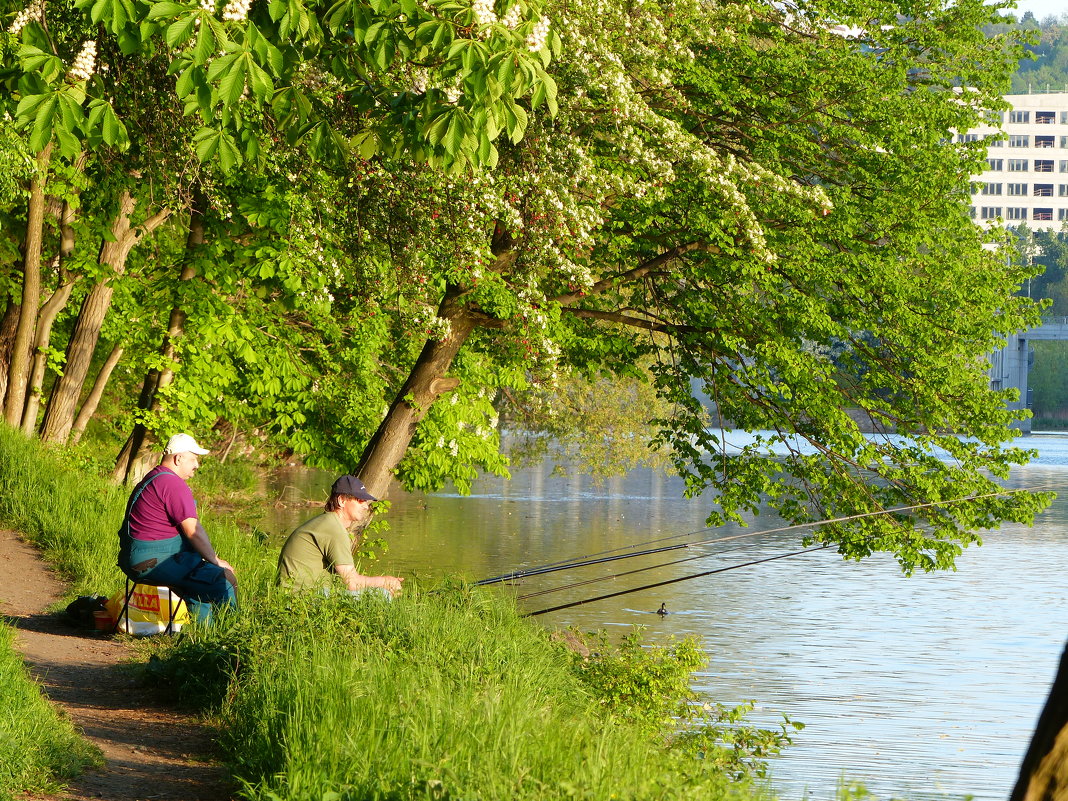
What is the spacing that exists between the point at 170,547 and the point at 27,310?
32.1ft

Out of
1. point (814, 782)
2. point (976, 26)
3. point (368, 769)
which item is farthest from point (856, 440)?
point (368, 769)

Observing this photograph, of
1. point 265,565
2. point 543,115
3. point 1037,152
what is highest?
point 1037,152

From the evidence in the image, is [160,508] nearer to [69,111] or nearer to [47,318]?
[69,111]

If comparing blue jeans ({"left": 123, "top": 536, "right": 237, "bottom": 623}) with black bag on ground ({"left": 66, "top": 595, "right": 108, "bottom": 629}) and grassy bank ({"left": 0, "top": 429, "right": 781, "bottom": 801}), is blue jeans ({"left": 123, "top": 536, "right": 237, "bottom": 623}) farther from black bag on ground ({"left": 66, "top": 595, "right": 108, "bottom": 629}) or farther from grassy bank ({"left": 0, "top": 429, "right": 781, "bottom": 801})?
black bag on ground ({"left": 66, "top": 595, "right": 108, "bottom": 629})

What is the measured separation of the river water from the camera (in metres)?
12.4

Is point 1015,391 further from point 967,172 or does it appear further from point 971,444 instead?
point 967,172

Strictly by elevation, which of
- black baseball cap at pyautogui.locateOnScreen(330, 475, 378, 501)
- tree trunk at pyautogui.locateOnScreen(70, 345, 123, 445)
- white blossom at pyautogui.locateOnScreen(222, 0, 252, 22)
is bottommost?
black baseball cap at pyautogui.locateOnScreen(330, 475, 378, 501)

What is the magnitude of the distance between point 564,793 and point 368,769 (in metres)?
0.71

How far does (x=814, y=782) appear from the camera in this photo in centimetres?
1052

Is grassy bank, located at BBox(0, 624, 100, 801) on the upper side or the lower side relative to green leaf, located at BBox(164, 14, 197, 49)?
lower

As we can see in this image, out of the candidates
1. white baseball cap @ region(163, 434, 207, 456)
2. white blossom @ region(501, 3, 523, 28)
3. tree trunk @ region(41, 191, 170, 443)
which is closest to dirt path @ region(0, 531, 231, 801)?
white baseball cap @ region(163, 434, 207, 456)

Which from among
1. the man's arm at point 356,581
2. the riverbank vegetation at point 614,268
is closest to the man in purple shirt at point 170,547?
the man's arm at point 356,581

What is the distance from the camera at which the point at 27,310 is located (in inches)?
668

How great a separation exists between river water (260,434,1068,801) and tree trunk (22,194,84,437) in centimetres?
622
